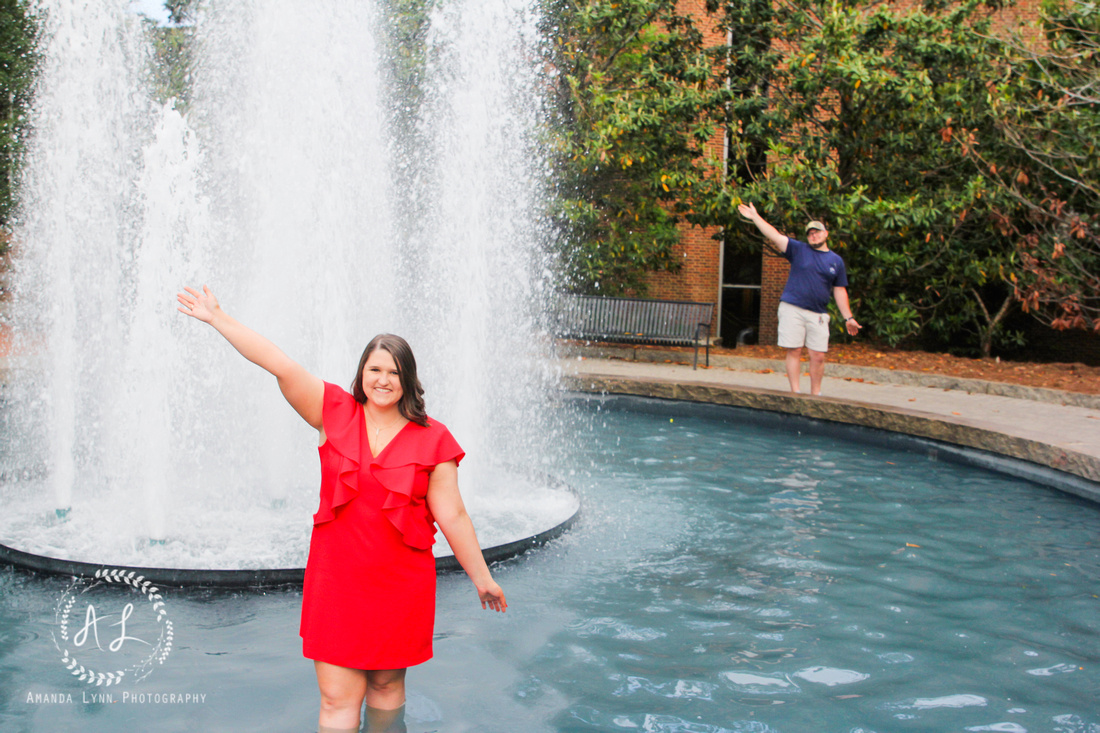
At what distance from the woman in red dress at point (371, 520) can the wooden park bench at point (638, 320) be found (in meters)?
10.1

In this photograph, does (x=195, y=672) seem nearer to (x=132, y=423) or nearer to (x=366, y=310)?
(x=132, y=423)

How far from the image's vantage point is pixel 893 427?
780cm

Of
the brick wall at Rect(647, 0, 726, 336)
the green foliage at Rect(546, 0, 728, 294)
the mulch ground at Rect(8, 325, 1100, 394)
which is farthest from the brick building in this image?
the mulch ground at Rect(8, 325, 1100, 394)

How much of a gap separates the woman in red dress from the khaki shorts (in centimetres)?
651

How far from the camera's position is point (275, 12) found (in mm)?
7031

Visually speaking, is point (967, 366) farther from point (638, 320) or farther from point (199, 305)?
point (199, 305)

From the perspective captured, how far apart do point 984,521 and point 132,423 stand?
5.03m

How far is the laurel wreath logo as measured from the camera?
3291 mm

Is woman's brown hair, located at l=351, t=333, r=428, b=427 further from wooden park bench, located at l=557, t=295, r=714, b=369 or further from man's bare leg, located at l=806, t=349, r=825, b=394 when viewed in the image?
wooden park bench, located at l=557, t=295, r=714, b=369

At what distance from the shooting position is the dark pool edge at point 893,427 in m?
6.36

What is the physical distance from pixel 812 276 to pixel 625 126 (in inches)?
180

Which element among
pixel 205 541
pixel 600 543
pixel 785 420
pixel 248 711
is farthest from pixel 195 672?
pixel 785 420

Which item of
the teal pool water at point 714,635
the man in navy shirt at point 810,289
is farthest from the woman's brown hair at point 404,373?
the man in navy shirt at point 810,289

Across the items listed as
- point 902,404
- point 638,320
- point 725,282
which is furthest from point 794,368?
point 725,282
